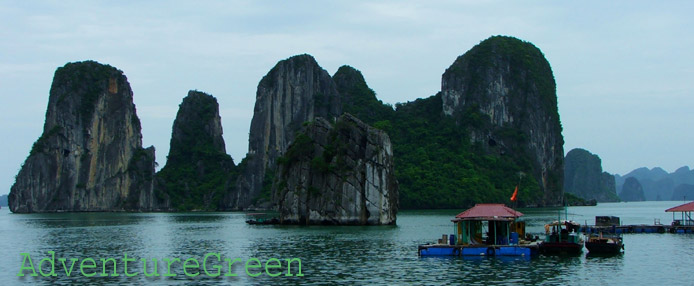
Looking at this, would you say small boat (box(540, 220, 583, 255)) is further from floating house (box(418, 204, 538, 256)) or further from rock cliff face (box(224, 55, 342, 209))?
rock cliff face (box(224, 55, 342, 209))

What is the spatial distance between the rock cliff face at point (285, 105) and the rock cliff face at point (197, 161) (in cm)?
896

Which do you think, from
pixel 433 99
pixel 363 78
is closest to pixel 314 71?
pixel 363 78

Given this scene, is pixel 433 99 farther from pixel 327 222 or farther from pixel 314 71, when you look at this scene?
pixel 327 222

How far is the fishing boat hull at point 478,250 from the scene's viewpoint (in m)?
41.2

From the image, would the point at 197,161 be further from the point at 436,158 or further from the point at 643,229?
the point at 643,229

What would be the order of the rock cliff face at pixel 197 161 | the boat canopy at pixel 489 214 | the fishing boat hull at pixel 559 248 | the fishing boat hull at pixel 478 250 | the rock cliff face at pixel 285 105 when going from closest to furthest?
the fishing boat hull at pixel 478 250 → the boat canopy at pixel 489 214 → the fishing boat hull at pixel 559 248 → the rock cliff face at pixel 197 161 → the rock cliff face at pixel 285 105

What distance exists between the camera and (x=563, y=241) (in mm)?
43625

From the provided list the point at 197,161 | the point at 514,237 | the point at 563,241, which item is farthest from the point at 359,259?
the point at 197,161

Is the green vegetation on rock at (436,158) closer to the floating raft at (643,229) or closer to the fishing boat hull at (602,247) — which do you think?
the floating raft at (643,229)

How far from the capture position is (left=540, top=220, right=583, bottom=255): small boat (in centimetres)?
4259

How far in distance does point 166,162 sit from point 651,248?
144647 millimetres

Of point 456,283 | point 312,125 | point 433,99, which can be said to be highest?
point 433,99

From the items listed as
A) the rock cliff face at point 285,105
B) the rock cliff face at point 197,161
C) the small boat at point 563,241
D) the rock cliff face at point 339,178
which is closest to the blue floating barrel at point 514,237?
the small boat at point 563,241

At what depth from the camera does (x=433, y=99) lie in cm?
18175
